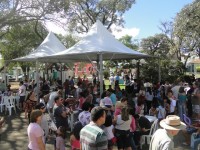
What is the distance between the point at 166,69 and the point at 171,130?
20.9 meters

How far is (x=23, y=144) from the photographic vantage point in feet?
27.4

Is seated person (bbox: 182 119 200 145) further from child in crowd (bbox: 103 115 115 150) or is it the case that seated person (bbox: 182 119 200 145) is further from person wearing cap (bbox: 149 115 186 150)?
person wearing cap (bbox: 149 115 186 150)

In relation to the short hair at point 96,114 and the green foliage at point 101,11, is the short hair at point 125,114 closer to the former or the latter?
the short hair at point 96,114

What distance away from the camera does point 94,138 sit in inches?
138

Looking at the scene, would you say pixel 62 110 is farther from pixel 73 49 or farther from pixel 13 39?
pixel 13 39

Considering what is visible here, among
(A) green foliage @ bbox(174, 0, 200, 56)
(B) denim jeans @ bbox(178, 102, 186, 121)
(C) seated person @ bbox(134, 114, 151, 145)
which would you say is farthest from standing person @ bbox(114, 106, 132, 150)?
(A) green foliage @ bbox(174, 0, 200, 56)

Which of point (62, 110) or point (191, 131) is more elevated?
point (62, 110)

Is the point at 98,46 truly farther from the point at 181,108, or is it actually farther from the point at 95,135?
the point at 95,135

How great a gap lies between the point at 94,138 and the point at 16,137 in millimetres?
6346

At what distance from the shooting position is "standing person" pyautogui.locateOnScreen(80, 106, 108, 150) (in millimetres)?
3504

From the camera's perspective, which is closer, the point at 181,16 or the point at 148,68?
the point at 181,16

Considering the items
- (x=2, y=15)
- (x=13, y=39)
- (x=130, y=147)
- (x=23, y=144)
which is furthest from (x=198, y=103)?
(x=13, y=39)

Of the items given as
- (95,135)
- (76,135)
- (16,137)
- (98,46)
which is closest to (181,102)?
(98,46)

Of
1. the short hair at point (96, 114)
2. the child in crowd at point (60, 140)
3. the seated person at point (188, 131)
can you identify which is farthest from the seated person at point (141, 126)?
the short hair at point (96, 114)
